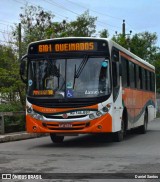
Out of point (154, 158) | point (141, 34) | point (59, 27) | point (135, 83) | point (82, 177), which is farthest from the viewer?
point (141, 34)

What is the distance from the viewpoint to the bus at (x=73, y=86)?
43.8 feet

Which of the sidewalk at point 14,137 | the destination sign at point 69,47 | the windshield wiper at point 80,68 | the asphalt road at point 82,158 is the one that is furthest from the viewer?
the sidewalk at point 14,137

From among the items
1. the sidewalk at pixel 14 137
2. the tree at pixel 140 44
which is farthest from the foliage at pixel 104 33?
the sidewalk at pixel 14 137

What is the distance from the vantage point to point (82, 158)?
36.4ft

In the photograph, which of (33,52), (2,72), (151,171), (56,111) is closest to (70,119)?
(56,111)

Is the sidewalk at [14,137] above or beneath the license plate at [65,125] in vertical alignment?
beneath

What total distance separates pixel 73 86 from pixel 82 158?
304 centimetres

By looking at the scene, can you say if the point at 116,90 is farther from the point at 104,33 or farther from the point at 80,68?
the point at 104,33

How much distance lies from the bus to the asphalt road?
2.19ft

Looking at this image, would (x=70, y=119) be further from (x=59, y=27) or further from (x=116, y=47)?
(x=59, y=27)

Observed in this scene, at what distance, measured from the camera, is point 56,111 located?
13.5 metres

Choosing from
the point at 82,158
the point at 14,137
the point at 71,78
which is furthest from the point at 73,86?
the point at 14,137

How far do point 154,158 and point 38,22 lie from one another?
26.7 meters

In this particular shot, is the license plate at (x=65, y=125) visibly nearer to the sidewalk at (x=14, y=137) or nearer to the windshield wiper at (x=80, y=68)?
the windshield wiper at (x=80, y=68)
